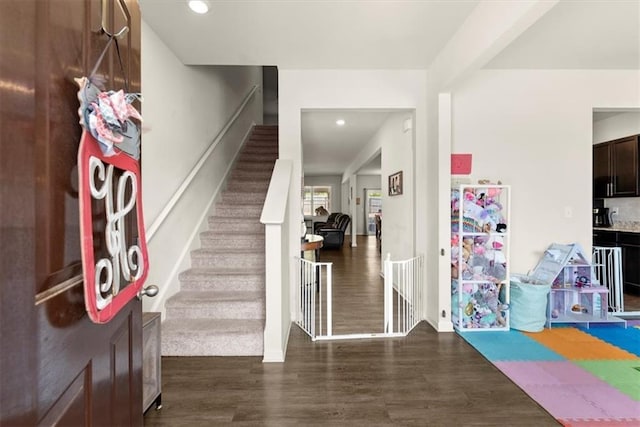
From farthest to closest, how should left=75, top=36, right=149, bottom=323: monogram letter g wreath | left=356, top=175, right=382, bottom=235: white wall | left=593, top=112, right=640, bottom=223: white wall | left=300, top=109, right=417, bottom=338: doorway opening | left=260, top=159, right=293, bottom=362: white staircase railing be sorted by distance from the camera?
left=356, top=175, right=382, bottom=235: white wall, left=593, top=112, right=640, bottom=223: white wall, left=300, top=109, right=417, bottom=338: doorway opening, left=260, top=159, right=293, bottom=362: white staircase railing, left=75, top=36, right=149, bottom=323: monogram letter g wreath

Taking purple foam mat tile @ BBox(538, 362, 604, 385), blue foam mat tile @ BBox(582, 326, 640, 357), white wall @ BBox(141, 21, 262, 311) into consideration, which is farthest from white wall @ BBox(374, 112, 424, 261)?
white wall @ BBox(141, 21, 262, 311)

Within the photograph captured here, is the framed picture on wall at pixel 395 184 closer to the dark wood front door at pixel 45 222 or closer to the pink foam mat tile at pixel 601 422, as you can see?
Result: the pink foam mat tile at pixel 601 422

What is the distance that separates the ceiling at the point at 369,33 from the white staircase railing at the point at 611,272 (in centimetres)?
195

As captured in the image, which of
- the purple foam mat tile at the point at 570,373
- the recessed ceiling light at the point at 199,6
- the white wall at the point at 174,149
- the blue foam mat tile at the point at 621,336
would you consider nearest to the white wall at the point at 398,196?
the purple foam mat tile at the point at 570,373

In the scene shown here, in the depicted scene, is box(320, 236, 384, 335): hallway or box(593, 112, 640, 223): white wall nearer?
box(320, 236, 384, 335): hallway

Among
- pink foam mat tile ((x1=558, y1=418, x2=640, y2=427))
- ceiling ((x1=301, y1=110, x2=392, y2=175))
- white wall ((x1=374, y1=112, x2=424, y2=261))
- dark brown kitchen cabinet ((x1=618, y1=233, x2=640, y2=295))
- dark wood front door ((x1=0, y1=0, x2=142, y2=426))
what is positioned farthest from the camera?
ceiling ((x1=301, y1=110, x2=392, y2=175))

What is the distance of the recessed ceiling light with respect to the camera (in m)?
2.13

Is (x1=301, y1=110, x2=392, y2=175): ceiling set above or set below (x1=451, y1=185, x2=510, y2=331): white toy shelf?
above

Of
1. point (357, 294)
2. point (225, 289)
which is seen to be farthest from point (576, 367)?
point (225, 289)

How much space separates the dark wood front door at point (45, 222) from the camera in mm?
526

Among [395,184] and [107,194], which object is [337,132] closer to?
[395,184]

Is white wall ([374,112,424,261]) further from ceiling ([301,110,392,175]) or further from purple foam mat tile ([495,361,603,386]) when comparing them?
purple foam mat tile ([495,361,603,386])

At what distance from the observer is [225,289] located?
2906mm

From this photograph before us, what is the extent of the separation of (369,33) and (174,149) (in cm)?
204
